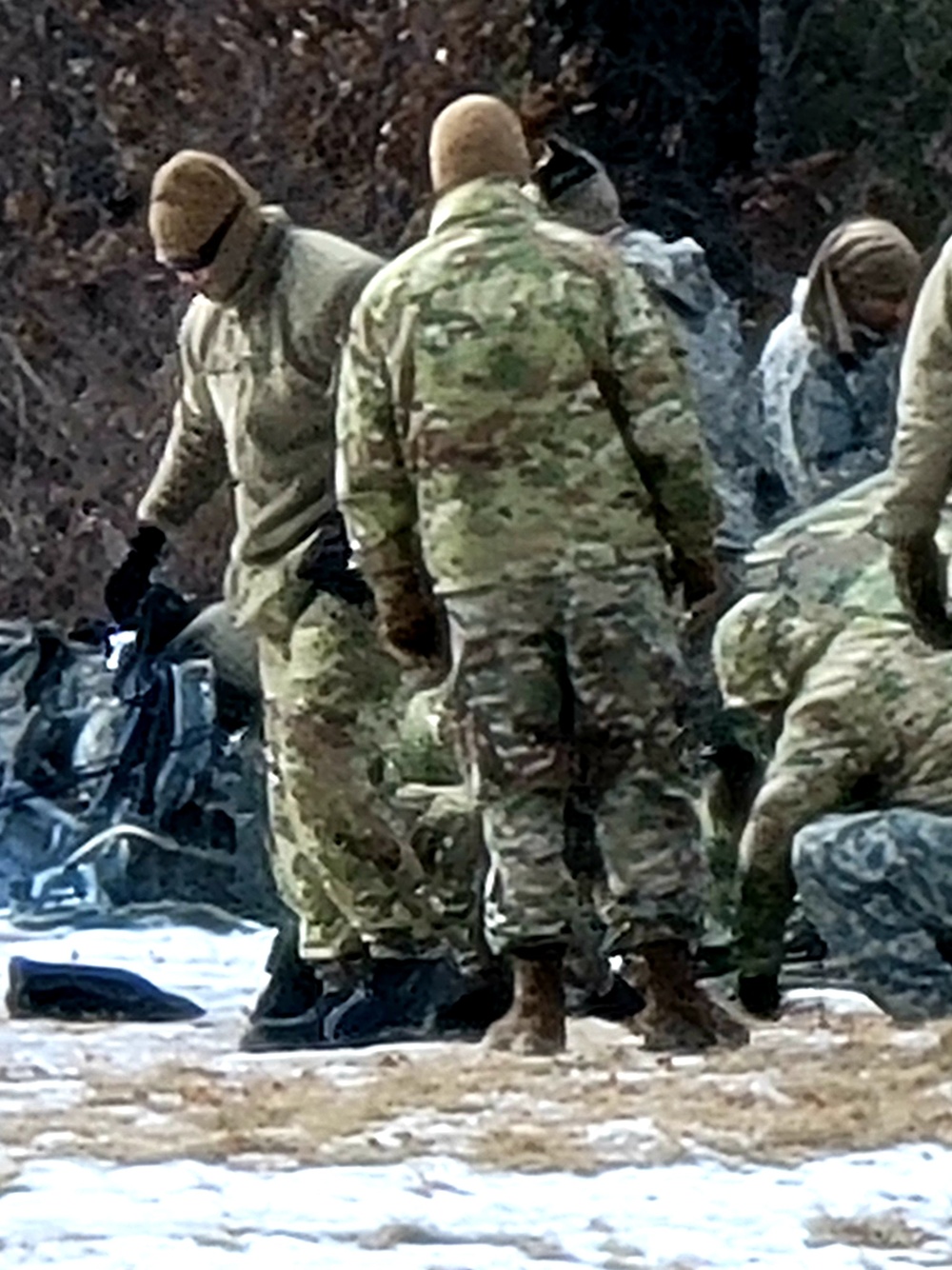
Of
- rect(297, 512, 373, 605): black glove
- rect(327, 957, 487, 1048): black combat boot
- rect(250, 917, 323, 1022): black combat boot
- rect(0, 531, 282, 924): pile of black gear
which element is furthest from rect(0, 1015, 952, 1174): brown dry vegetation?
rect(0, 531, 282, 924): pile of black gear

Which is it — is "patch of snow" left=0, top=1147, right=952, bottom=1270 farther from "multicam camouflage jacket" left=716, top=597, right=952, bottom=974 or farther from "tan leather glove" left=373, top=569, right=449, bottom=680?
"multicam camouflage jacket" left=716, top=597, right=952, bottom=974

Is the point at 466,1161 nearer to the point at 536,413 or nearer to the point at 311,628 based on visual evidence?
the point at 536,413

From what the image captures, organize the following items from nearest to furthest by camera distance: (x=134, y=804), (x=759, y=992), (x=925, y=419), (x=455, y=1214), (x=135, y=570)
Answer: (x=455, y=1214) < (x=925, y=419) < (x=759, y=992) < (x=135, y=570) < (x=134, y=804)

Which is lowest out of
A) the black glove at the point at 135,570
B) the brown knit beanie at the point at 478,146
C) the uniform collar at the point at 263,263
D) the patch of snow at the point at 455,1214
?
the patch of snow at the point at 455,1214

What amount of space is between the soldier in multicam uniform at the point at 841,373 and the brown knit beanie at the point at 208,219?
5.15 feet

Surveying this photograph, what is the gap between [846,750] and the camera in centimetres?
683

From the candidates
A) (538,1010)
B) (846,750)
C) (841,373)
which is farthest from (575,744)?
(841,373)

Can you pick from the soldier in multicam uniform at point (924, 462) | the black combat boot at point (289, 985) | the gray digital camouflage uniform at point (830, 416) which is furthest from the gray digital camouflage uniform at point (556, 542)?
the gray digital camouflage uniform at point (830, 416)

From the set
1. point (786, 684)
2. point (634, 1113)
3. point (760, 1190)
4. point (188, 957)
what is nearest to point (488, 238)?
point (786, 684)

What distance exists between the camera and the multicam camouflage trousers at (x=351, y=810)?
707cm

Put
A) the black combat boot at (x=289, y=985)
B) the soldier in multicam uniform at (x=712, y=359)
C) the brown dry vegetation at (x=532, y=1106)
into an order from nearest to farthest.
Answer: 1. the brown dry vegetation at (x=532, y=1106)
2. the black combat boot at (x=289, y=985)
3. the soldier in multicam uniform at (x=712, y=359)

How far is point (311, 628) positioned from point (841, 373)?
1754 mm

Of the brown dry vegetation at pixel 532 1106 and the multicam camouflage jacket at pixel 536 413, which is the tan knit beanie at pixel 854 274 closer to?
the multicam camouflage jacket at pixel 536 413

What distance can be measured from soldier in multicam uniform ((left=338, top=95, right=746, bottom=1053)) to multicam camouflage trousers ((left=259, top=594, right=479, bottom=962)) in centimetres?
72
